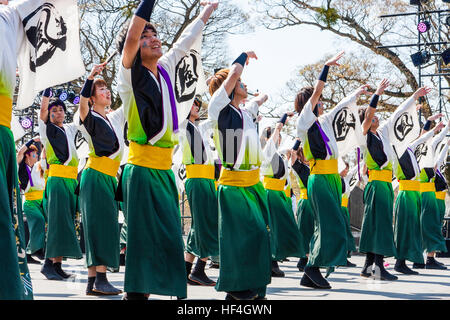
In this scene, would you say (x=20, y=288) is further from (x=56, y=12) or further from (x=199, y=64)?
(x=199, y=64)

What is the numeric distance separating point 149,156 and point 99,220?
1.87 m

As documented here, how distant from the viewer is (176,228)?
3674 millimetres

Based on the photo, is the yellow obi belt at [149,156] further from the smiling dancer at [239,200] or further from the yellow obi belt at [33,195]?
the yellow obi belt at [33,195]

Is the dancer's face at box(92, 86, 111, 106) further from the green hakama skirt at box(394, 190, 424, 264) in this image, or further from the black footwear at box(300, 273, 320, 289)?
the green hakama skirt at box(394, 190, 424, 264)

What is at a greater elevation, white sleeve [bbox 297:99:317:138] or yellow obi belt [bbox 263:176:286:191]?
→ white sleeve [bbox 297:99:317:138]

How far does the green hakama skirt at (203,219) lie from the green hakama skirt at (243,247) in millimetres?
2020

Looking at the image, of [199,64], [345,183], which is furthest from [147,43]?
[345,183]

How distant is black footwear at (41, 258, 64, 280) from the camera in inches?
266

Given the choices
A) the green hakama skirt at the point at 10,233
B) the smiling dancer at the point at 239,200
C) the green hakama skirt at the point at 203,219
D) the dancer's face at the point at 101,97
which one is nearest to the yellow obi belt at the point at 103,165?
the dancer's face at the point at 101,97

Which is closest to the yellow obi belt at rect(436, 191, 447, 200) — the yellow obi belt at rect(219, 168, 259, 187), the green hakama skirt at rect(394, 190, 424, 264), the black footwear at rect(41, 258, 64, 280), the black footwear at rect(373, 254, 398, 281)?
the green hakama skirt at rect(394, 190, 424, 264)

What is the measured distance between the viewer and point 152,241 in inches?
142

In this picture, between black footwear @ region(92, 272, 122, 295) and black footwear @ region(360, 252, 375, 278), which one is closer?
black footwear @ region(92, 272, 122, 295)

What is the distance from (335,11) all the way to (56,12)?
17250mm

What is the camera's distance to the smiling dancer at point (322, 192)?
5.91 meters
